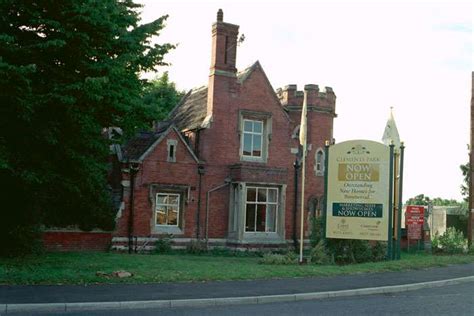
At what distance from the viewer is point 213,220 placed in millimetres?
26281

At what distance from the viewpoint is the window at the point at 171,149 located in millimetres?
25406

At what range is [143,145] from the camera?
84.9 feet

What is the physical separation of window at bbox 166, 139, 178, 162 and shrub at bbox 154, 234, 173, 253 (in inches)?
132

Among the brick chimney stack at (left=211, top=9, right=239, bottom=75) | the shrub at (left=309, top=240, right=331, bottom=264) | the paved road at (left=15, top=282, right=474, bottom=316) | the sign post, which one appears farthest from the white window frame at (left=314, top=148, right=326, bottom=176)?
the paved road at (left=15, top=282, right=474, bottom=316)

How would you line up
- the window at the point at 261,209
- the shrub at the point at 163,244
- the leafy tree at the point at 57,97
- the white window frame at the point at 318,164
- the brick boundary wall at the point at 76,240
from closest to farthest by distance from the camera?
1. the leafy tree at the point at 57,97
2. the brick boundary wall at the point at 76,240
3. the shrub at the point at 163,244
4. the window at the point at 261,209
5. the white window frame at the point at 318,164

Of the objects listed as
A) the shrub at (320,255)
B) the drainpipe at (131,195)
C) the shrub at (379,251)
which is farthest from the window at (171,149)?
the shrub at (379,251)

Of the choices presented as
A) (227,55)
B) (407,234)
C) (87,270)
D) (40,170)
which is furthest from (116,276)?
(407,234)

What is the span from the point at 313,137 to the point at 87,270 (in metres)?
17.3

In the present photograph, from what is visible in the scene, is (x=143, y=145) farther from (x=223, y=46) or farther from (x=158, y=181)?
(x=223, y=46)

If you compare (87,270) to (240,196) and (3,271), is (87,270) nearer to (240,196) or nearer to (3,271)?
(3,271)

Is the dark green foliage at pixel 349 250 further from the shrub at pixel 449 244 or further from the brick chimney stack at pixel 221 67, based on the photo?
the brick chimney stack at pixel 221 67

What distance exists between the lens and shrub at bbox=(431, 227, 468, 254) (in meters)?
26.0

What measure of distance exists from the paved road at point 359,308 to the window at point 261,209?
13.7 metres

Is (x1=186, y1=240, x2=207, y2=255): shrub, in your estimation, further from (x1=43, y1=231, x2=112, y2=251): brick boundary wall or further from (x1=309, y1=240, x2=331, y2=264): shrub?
(x1=309, y1=240, x2=331, y2=264): shrub
